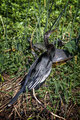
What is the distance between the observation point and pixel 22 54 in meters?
1.88

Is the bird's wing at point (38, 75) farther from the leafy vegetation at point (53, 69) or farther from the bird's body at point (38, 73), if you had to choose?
the leafy vegetation at point (53, 69)

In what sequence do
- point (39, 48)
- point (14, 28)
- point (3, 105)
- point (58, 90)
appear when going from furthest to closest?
point (14, 28) → point (39, 48) → point (58, 90) → point (3, 105)

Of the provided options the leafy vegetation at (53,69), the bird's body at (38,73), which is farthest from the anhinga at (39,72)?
the leafy vegetation at (53,69)

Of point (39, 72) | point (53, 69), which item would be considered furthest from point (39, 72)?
point (53, 69)

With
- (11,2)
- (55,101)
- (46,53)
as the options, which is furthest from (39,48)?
(11,2)

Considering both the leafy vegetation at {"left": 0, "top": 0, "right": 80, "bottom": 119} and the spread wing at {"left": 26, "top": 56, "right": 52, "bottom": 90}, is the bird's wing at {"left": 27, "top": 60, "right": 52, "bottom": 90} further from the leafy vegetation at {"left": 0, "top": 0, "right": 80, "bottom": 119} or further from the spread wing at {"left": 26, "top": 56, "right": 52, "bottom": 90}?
the leafy vegetation at {"left": 0, "top": 0, "right": 80, "bottom": 119}

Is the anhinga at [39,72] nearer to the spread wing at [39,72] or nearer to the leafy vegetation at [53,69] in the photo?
the spread wing at [39,72]

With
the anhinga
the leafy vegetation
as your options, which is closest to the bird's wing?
the anhinga

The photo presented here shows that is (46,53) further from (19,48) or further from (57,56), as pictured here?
(19,48)

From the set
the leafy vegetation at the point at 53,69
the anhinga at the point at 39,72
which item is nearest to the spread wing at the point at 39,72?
the anhinga at the point at 39,72

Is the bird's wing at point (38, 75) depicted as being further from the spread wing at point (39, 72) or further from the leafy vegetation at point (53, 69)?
the leafy vegetation at point (53, 69)

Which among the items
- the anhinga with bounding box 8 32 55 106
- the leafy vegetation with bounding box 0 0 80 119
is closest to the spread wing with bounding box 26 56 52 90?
the anhinga with bounding box 8 32 55 106

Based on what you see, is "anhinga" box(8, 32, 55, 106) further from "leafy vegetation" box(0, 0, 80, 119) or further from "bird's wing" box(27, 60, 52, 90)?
"leafy vegetation" box(0, 0, 80, 119)

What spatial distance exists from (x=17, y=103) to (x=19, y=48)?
84 cm
